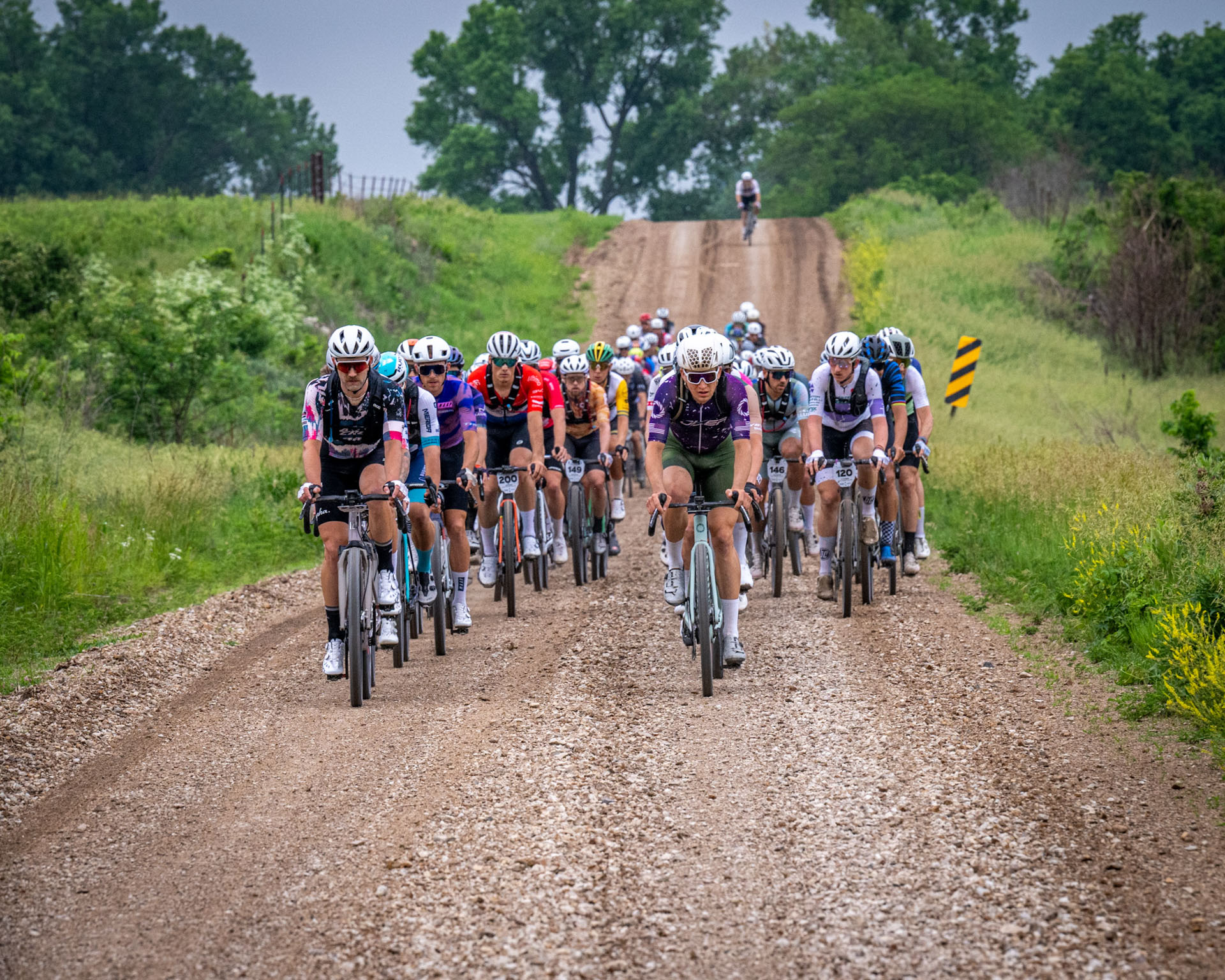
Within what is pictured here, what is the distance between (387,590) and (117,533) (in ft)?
20.0

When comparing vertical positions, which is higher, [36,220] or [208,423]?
[36,220]

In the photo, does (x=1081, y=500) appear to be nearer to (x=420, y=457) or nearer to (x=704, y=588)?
(x=704, y=588)

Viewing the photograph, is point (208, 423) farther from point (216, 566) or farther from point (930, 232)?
point (930, 232)

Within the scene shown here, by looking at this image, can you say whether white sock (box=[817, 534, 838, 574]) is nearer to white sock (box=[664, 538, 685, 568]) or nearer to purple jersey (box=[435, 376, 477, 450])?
white sock (box=[664, 538, 685, 568])

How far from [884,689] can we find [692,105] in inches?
2908

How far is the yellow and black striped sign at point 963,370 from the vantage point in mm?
24047

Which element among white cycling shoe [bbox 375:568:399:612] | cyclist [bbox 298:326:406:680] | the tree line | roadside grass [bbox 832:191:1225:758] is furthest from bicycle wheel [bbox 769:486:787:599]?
the tree line

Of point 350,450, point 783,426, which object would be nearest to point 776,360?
point 783,426

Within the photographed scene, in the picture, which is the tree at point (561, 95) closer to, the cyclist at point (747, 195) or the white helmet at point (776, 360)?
the cyclist at point (747, 195)

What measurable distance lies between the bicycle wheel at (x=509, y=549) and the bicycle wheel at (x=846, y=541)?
2.94m

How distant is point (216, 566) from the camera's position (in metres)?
14.9

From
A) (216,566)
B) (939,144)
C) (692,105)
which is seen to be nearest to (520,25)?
(692,105)

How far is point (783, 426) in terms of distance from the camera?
13406 mm

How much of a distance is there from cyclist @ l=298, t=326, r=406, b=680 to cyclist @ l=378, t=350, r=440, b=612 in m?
0.56
